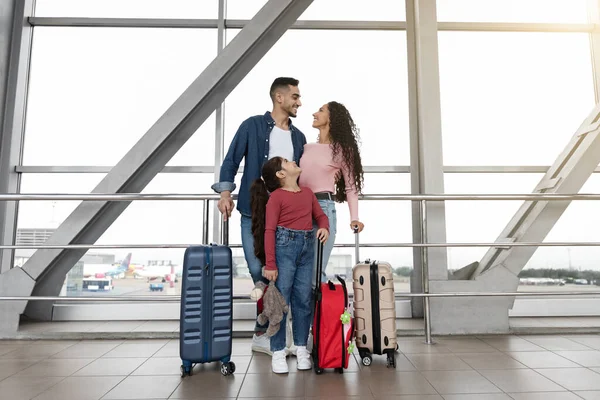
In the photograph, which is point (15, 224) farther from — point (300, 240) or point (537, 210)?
point (537, 210)

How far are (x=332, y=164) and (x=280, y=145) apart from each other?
0.30m

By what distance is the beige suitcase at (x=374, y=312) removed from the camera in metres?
1.99

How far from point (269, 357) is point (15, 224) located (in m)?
2.46

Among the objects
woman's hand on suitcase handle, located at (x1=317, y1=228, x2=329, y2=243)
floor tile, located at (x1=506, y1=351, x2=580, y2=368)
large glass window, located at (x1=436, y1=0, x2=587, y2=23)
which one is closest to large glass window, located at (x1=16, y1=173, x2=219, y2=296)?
woman's hand on suitcase handle, located at (x1=317, y1=228, x2=329, y2=243)

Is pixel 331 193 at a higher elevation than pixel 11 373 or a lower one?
higher

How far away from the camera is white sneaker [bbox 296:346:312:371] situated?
190cm

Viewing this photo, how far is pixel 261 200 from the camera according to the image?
6.55ft

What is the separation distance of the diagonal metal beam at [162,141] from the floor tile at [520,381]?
236 cm

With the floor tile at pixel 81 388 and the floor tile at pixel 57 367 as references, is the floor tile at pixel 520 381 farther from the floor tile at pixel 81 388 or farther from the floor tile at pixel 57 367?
the floor tile at pixel 57 367

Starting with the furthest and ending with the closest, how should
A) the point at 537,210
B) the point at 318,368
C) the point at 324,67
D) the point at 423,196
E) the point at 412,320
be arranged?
the point at 324,67 → the point at 412,320 → the point at 537,210 → the point at 423,196 → the point at 318,368

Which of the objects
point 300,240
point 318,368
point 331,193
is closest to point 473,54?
point 331,193

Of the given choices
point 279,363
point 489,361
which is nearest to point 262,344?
A: point 279,363

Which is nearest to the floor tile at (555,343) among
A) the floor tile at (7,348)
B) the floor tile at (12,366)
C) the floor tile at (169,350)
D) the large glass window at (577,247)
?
the large glass window at (577,247)

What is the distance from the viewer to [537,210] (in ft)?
9.05
